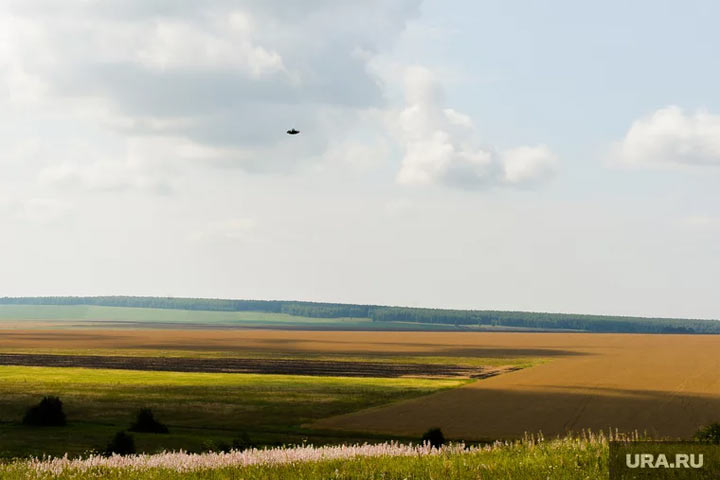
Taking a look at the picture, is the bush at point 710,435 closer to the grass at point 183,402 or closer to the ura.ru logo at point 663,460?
the ura.ru logo at point 663,460

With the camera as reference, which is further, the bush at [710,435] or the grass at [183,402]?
the grass at [183,402]

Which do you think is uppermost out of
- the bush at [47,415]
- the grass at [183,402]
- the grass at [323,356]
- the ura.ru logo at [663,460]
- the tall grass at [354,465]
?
the ura.ru logo at [663,460]

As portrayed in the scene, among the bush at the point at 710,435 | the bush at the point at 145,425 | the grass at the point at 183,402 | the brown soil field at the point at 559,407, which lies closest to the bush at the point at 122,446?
the grass at the point at 183,402

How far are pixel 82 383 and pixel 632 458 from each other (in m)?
74.0

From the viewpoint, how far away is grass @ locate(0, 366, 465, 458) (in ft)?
126

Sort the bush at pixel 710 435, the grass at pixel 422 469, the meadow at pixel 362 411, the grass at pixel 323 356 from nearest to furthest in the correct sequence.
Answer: the grass at pixel 422 469 → the meadow at pixel 362 411 → the bush at pixel 710 435 → the grass at pixel 323 356

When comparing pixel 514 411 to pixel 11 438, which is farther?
pixel 514 411

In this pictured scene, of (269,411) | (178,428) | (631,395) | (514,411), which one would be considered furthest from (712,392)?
(178,428)

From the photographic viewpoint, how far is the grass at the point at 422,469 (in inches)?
507

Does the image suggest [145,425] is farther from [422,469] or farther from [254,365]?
[254,365]

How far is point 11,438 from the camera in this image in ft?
123

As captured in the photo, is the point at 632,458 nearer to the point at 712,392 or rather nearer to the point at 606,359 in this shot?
the point at 712,392

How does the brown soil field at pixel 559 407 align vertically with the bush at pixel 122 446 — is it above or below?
below

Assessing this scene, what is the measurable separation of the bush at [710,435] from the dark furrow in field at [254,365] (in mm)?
77623
